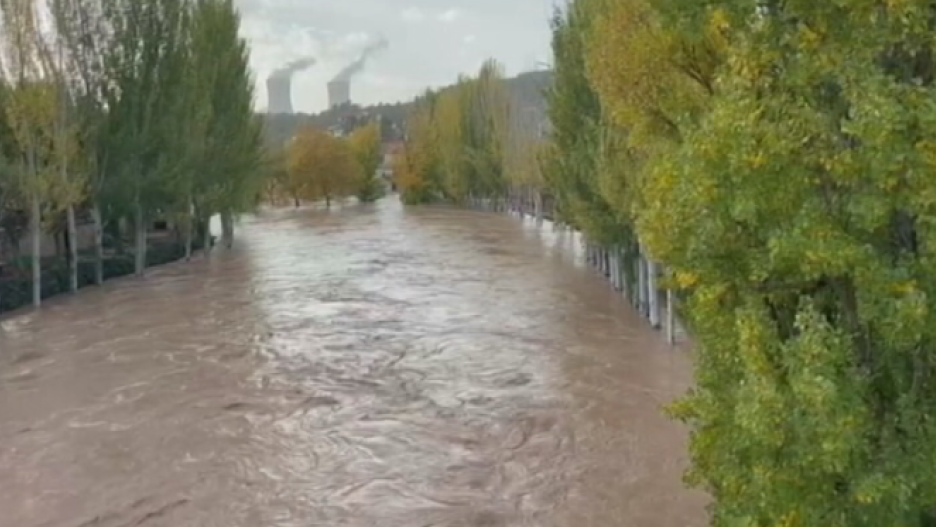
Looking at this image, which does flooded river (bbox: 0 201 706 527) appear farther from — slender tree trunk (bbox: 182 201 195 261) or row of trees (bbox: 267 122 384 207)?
row of trees (bbox: 267 122 384 207)

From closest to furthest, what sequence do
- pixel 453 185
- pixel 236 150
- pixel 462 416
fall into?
pixel 462 416, pixel 236 150, pixel 453 185

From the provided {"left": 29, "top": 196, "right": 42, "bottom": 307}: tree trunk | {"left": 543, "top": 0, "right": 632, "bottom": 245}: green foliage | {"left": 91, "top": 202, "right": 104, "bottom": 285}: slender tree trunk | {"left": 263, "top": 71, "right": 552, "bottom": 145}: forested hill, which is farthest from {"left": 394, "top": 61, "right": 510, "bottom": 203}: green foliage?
{"left": 29, "top": 196, "right": 42, "bottom": 307}: tree trunk

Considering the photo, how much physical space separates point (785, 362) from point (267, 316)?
12.4 m

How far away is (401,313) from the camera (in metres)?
14.6

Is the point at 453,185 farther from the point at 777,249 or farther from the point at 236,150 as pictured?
the point at 777,249

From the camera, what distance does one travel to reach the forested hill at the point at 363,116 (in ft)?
137

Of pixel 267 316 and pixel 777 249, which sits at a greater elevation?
pixel 777 249

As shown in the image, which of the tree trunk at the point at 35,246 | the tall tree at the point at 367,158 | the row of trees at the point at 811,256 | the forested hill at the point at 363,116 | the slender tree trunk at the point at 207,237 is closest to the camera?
the row of trees at the point at 811,256

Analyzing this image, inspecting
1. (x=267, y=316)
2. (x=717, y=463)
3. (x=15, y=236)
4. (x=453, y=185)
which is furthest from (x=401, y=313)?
(x=453, y=185)

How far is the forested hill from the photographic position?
137 ft

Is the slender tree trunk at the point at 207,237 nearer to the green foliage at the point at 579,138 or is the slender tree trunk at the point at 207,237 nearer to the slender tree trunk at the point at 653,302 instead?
the green foliage at the point at 579,138

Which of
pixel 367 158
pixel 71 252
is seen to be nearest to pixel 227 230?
pixel 71 252

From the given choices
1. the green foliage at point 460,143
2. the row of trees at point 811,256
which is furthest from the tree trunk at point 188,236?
the row of trees at point 811,256

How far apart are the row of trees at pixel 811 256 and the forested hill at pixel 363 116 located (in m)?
35.3
